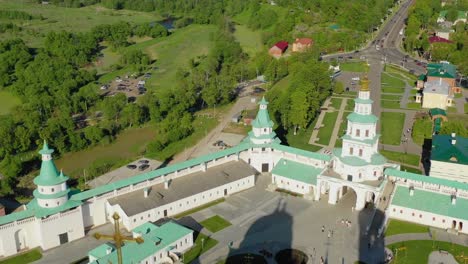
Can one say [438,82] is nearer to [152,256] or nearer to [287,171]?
[287,171]

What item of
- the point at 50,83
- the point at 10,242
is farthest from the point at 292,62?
the point at 10,242

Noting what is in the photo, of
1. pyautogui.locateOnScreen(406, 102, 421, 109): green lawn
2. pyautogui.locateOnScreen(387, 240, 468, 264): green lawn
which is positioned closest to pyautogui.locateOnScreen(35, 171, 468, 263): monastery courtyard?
pyautogui.locateOnScreen(387, 240, 468, 264): green lawn

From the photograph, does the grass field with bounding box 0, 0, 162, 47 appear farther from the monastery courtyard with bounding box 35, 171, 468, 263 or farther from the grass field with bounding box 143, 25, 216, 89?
the monastery courtyard with bounding box 35, 171, 468, 263

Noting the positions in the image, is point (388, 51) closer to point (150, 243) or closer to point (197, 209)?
point (197, 209)

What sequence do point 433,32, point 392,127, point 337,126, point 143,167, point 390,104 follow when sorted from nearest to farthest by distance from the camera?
point 143,167 < point 392,127 < point 337,126 < point 390,104 < point 433,32

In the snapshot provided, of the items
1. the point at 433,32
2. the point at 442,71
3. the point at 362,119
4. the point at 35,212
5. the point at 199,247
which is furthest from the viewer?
the point at 433,32

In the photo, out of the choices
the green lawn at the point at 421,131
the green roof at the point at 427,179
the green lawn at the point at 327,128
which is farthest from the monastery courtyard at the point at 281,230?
the green lawn at the point at 421,131

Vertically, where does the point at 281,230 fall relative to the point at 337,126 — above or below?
below

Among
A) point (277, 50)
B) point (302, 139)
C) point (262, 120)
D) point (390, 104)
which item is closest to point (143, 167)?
A: point (262, 120)
